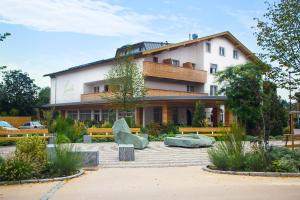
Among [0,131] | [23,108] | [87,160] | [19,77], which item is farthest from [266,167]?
[19,77]

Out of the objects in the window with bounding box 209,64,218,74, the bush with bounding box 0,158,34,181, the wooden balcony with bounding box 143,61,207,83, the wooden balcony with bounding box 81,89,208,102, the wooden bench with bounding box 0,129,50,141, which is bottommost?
the bush with bounding box 0,158,34,181

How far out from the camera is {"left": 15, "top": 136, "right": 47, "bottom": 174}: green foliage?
10.4 metres

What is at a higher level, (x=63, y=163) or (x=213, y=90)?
(x=213, y=90)

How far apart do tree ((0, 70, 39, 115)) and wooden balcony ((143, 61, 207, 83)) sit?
935 inches

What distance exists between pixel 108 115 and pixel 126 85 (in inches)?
Result: 489

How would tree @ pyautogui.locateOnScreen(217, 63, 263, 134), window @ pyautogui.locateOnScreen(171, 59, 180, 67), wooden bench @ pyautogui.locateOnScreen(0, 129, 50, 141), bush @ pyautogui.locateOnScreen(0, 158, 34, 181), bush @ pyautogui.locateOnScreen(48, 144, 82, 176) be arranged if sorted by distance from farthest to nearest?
window @ pyautogui.locateOnScreen(171, 59, 180, 67), tree @ pyautogui.locateOnScreen(217, 63, 263, 134), wooden bench @ pyautogui.locateOnScreen(0, 129, 50, 141), bush @ pyautogui.locateOnScreen(48, 144, 82, 176), bush @ pyautogui.locateOnScreen(0, 158, 34, 181)

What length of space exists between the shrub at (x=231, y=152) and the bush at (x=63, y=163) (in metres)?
4.14

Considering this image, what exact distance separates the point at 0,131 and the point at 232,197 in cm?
1763

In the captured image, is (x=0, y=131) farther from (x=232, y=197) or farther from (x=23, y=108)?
(x=23, y=108)

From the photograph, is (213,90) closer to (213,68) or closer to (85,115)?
(213,68)

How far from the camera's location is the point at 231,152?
11398 millimetres

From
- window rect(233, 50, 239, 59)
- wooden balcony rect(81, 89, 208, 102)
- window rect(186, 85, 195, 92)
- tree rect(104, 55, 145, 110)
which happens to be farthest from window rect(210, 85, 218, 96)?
tree rect(104, 55, 145, 110)

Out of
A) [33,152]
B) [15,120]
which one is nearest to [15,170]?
[33,152]

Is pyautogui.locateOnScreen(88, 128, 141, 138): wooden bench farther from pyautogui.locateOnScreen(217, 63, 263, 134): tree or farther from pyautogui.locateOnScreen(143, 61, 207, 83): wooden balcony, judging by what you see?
pyautogui.locateOnScreen(143, 61, 207, 83): wooden balcony
